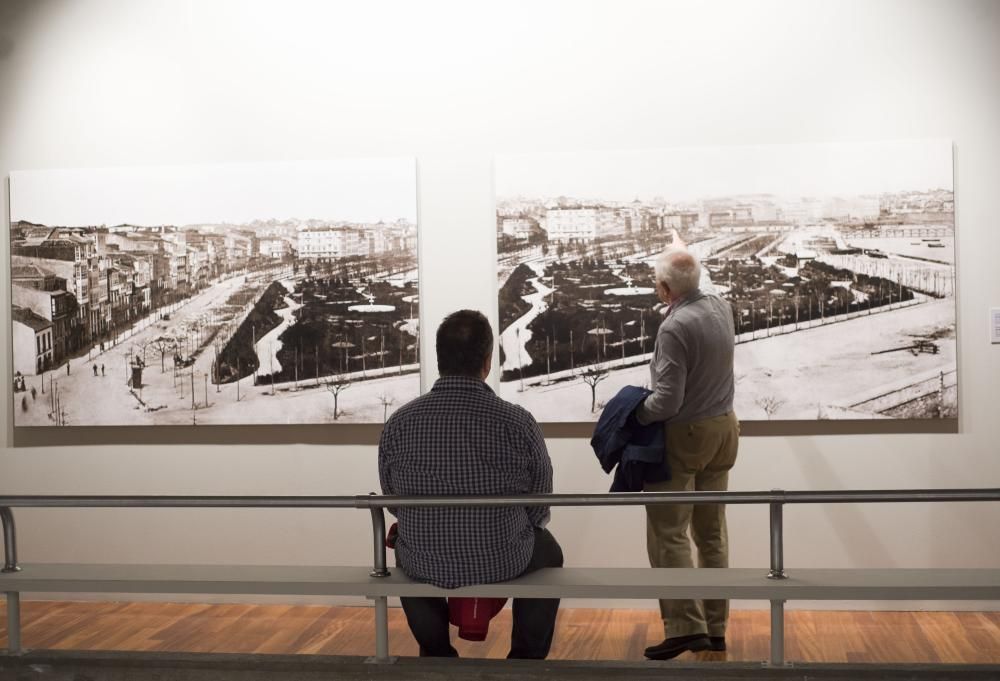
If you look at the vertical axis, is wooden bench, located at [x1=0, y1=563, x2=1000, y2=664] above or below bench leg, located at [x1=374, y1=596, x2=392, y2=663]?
above

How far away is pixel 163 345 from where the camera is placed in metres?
5.75

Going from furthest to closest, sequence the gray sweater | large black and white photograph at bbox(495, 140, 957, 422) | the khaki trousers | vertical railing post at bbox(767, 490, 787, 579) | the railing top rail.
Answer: large black and white photograph at bbox(495, 140, 957, 422) → the khaki trousers → the gray sweater → vertical railing post at bbox(767, 490, 787, 579) → the railing top rail

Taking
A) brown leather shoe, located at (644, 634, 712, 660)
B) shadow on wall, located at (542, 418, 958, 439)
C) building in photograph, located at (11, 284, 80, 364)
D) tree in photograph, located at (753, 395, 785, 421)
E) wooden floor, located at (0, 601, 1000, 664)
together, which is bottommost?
wooden floor, located at (0, 601, 1000, 664)

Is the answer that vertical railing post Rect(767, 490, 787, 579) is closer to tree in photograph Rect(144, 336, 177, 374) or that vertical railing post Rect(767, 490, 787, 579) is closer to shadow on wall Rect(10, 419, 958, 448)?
shadow on wall Rect(10, 419, 958, 448)

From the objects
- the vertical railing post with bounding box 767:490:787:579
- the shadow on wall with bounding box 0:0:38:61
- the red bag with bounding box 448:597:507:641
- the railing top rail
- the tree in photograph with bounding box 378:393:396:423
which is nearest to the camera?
the railing top rail

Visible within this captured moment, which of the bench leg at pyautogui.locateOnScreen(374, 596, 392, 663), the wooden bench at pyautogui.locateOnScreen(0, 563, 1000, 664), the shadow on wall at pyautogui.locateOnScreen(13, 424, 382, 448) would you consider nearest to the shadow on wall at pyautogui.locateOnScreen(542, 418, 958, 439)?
the shadow on wall at pyautogui.locateOnScreen(13, 424, 382, 448)

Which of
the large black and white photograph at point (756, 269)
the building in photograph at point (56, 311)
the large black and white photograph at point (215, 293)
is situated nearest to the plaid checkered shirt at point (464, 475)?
the large black and white photograph at point (756, 269)

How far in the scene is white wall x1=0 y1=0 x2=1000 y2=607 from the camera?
5285 mm

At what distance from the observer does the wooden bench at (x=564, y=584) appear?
299 cm

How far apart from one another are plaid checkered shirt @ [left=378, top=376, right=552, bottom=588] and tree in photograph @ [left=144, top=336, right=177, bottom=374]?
2.74m

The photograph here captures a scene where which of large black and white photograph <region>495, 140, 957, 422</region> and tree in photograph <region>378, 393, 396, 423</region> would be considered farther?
tree in photograph <region>378, 393, 396, 423</region>

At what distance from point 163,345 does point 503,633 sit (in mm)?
2366

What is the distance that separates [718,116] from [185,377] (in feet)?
10.1

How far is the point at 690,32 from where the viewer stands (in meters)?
5.39
